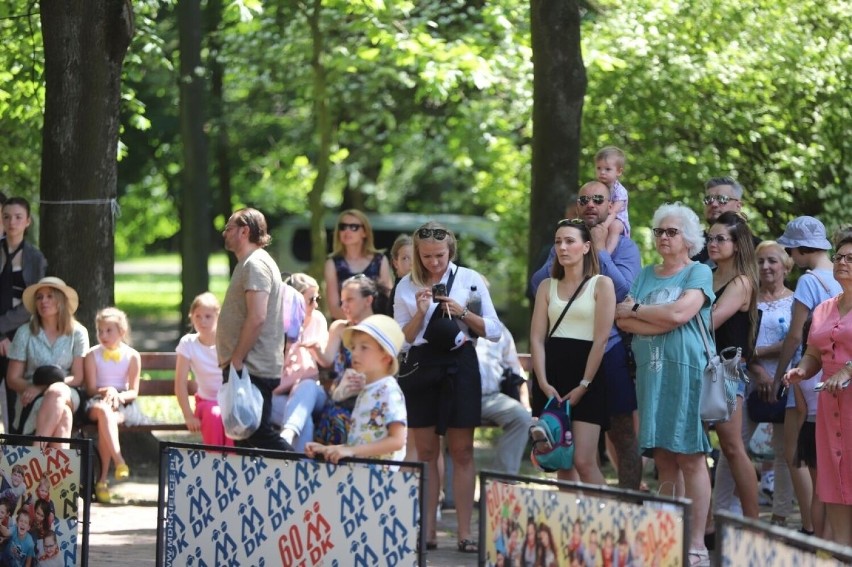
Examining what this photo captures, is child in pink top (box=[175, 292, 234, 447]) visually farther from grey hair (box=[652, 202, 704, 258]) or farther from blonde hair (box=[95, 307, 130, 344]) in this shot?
grey hair (box=[652, 202, 704, 258])

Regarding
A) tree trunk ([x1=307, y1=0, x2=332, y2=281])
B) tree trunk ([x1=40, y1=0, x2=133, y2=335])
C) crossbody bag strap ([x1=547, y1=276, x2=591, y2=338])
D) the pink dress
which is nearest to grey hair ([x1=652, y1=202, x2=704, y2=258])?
crossbody bag strap ([x1=547, y1=276, x2=591, y2=338])

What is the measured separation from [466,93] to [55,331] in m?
14.3

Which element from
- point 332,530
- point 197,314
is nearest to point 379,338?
point 332,530

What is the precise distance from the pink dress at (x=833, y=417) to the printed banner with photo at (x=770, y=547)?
10.1 ft

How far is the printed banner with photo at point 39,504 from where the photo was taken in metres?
7.93

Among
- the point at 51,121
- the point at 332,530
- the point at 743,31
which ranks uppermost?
the point at 743,31

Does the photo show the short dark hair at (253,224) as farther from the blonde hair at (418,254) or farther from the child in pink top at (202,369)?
the child in pink top at (202,369)

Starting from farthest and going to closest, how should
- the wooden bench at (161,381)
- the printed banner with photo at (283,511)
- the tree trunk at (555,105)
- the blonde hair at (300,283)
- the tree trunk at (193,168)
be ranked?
the tree trunk at (193,168)
the tree trunk at (555,105)
the wooden bench at (161,381)
the blonde hair at (300,283)
the printed banner with photo at (283,511)

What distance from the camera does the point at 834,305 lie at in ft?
27.9

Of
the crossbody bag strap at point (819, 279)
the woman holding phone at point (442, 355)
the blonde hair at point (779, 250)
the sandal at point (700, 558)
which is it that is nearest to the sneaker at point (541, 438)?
the woman holding phone at point (442, 355)

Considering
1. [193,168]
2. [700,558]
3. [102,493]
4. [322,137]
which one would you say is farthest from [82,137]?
[322,137]

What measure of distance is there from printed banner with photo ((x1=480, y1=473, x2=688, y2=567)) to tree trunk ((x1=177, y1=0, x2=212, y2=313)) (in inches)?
590

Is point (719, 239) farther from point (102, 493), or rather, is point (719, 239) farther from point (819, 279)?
point (102, 493)

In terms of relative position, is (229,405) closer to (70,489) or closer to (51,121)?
(70,489)
